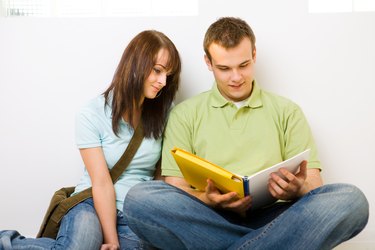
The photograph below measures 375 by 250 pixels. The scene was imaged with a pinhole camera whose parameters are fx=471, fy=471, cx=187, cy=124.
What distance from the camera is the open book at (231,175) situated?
→ 1.26m

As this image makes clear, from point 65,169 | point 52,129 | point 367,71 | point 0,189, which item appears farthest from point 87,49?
point 367,71

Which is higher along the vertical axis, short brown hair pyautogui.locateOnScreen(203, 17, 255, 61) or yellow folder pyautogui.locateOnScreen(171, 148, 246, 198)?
short brown hair pyautogui.locateOnScreen(203, 17, 255, 61)

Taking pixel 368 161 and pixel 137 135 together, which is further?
pixel 368 161

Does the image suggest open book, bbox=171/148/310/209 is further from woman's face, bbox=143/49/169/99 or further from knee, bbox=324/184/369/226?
woman's face, bbox=143/49/169/99

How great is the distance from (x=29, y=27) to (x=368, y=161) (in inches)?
59.4

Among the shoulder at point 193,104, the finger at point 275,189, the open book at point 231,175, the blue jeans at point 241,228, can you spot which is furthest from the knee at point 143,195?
the shoulder at point 193,104

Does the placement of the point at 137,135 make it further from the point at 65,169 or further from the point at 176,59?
the point at 65,169

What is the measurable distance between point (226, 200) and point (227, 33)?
61cm

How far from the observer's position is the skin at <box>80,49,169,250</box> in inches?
62.4

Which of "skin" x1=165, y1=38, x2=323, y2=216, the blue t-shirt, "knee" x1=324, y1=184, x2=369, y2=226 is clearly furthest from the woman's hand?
"knee" x1=324, y1=184, x2=369, y2=226

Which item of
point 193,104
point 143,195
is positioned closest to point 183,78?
point 193,104

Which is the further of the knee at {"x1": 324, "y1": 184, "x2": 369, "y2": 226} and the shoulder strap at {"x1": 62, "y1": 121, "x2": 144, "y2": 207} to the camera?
the shoulder strap at {"x1": 62, "y1": 121, "x2": 144, "y2": 207}

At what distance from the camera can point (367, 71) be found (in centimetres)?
193

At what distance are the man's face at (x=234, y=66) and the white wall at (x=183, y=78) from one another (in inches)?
10.0
